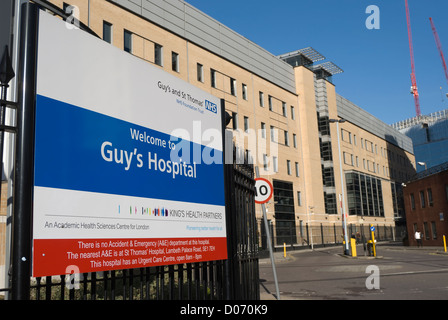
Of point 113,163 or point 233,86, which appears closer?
point 113,163

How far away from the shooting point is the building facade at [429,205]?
42625 mm

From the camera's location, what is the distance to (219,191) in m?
6.52

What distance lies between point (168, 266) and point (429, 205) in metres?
45.5

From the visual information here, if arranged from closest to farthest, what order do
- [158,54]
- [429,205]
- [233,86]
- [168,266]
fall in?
[168,266] < [158,54] < [429,205] < [233,86]

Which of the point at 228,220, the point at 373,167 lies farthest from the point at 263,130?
the point at 228,220

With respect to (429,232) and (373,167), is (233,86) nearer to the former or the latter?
(429,232)

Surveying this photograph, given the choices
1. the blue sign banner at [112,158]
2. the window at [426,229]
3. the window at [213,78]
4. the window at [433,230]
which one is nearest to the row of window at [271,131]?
the window at [213,78]

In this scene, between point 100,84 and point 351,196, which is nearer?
point 100,84

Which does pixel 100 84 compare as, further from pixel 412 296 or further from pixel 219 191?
pixel 412 296

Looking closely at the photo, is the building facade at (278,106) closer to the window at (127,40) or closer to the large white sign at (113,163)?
the window at (127,40)

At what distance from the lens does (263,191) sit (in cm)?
868

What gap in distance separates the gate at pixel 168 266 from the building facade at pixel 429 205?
39692mm

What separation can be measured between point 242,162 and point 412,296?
6.20m
